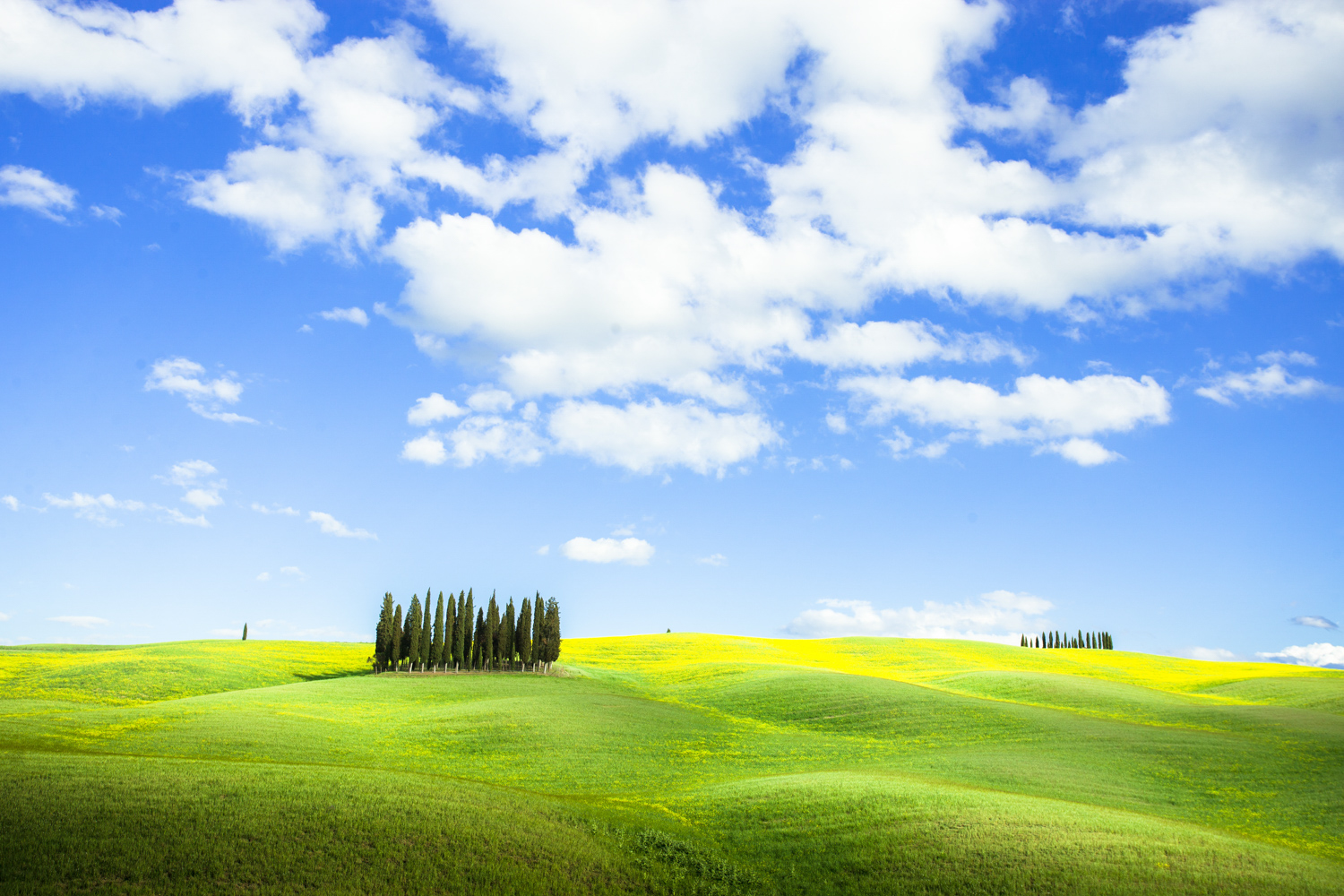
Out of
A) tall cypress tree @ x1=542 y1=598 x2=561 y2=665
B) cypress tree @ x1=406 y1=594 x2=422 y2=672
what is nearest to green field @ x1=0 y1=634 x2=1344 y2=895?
cypress tree @ x1=406 y1=594 x2=422 y2=672

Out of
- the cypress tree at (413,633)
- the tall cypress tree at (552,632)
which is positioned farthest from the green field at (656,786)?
the tall cypress tree at (552,632)

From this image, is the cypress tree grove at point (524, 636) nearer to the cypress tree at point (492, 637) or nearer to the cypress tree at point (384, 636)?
the cypress tree at point (492, 637)

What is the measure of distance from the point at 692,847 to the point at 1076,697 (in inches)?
1911

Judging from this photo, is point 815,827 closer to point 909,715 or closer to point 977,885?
point 977,885

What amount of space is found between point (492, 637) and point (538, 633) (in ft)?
15.5

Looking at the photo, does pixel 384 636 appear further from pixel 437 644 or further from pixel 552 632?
pixel 552 632

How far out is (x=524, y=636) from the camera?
269 feet

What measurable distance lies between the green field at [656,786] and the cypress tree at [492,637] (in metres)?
12.2

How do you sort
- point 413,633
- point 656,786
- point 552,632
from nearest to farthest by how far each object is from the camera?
1. point 656,786
2. point 413,633
3. point 552,632

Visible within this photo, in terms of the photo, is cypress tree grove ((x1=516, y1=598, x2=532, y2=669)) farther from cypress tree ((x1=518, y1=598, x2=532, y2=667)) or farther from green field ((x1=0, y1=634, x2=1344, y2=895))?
green field ((x1=0, y1=634, x2=1344, y2=895))

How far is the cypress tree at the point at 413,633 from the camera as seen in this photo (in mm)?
79125

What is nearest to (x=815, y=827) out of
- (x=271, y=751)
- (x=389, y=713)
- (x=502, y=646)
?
(x=271, y=751)

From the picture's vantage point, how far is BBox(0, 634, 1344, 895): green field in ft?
68.8

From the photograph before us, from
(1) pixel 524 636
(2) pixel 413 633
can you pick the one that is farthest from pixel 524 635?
(2) pixel 413 633
